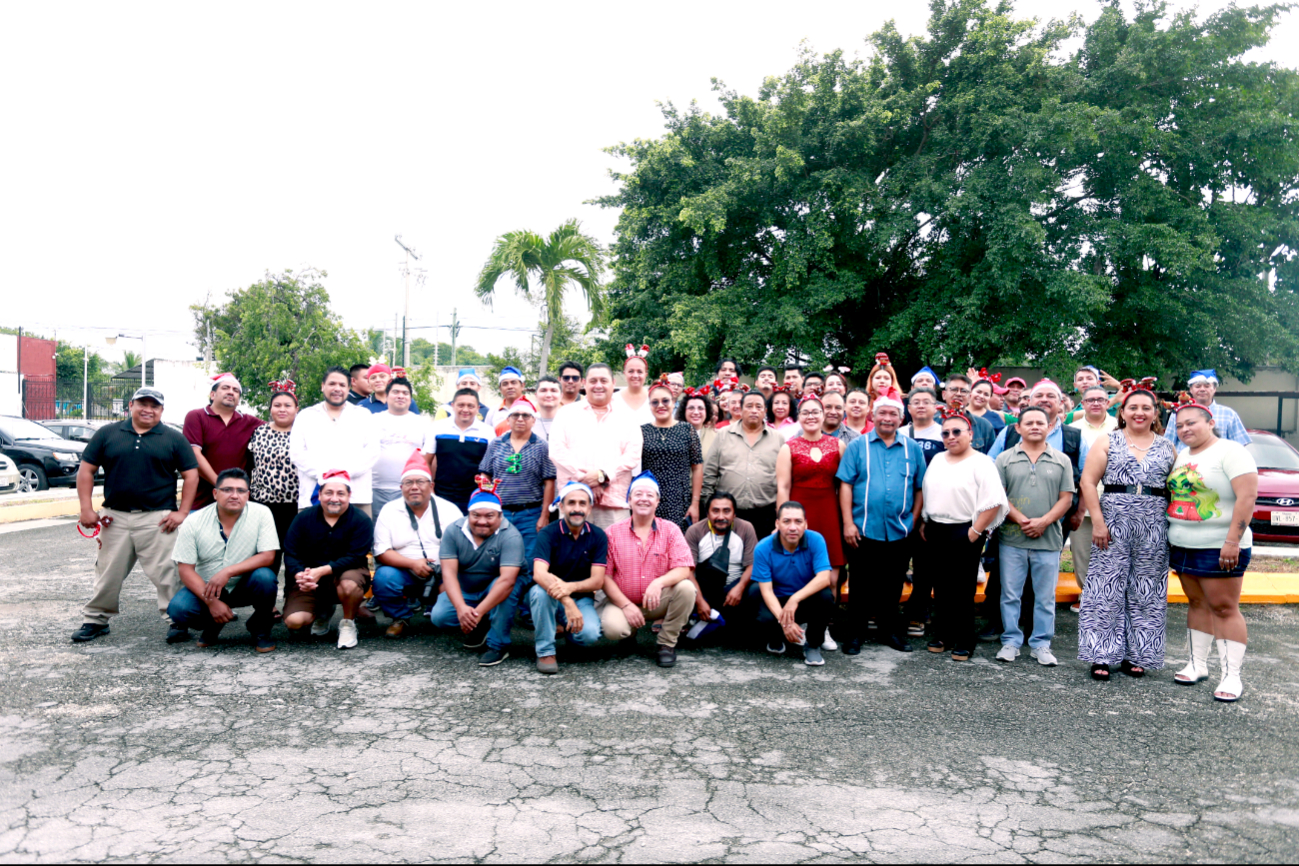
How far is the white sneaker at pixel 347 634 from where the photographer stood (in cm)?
625

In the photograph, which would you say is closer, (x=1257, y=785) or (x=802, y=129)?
(x=1257, y=785)

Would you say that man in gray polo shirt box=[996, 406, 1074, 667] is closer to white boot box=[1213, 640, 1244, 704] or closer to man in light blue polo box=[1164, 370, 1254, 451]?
white boot box=[1213, 640, 1244, 704]

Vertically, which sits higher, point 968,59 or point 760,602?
point 968,59

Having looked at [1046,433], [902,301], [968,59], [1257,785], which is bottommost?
[1257,785]

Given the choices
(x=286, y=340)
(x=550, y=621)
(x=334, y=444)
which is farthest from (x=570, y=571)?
(x=286, y=340)

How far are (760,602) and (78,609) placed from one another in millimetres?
5855

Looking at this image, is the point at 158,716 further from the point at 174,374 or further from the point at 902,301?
the point at 174,374

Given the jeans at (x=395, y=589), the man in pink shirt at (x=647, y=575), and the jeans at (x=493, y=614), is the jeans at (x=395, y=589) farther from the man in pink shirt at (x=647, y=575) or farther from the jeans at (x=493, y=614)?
the man in pink shirt at (x=647, y=575)

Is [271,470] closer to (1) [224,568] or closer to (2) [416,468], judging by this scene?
(1) [224,568]

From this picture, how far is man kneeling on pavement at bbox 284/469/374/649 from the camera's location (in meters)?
6.24

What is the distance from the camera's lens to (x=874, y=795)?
386cm

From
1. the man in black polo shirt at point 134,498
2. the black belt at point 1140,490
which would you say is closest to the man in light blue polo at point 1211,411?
the black belt at point 1140,490

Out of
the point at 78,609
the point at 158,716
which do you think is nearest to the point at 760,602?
the point at 158,716

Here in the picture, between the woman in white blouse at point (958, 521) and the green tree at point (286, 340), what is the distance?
1862 centimetres
